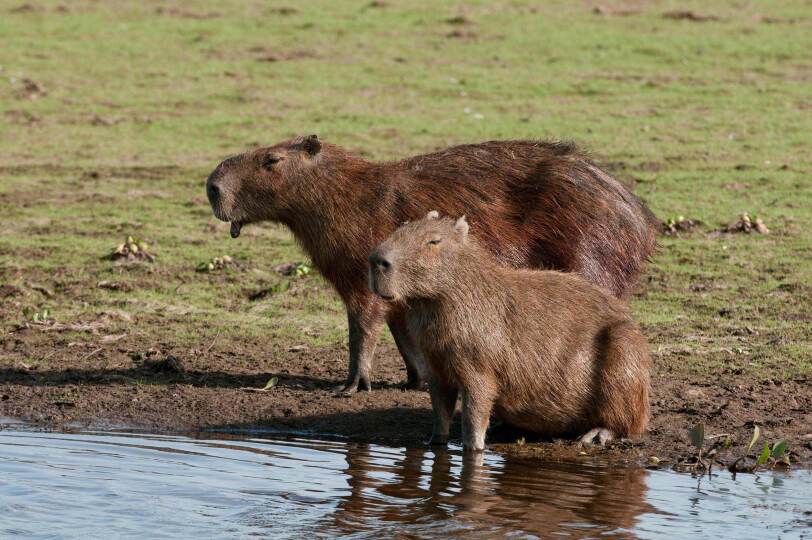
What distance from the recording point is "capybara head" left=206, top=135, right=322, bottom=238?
7.98 meters

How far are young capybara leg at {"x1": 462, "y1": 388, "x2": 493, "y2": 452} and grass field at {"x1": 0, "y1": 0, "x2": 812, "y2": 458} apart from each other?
1767mm

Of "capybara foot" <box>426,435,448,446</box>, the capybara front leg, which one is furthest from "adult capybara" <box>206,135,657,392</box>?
"capybara foot" <box>426,435,448,446</box>

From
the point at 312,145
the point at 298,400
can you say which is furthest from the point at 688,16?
the point at 298,400

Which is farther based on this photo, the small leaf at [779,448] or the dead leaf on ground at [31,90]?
the dead leaf on ground at [31,90]

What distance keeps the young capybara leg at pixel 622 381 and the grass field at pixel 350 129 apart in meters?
1.41

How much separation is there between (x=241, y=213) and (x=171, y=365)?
1.05 metres

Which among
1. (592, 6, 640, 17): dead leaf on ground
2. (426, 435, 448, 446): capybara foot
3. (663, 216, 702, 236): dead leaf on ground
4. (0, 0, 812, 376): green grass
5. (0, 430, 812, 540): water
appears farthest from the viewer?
(592, 6, 640, 17): dead leaf on ground

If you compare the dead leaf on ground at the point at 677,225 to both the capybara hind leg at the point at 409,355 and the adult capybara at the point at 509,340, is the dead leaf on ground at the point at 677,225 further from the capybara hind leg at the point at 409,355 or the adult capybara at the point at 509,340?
the adult capybara at the point at 509,340

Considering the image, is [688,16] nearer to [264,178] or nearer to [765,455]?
[264,178]

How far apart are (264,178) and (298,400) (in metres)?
1.27

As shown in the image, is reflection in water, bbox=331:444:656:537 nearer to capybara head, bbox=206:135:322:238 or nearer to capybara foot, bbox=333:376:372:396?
capybara foot, bbox=333:376:372:396

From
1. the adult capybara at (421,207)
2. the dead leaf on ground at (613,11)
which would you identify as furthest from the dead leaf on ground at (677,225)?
the dead leaf on ground at (613,11)

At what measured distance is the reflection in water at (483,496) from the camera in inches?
235

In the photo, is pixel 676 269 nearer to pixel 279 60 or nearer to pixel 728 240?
pixel 728 240
